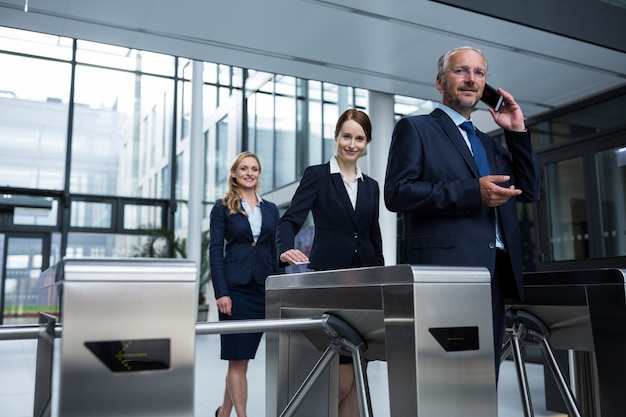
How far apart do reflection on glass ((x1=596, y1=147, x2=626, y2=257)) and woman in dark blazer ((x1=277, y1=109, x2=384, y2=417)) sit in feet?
12.9

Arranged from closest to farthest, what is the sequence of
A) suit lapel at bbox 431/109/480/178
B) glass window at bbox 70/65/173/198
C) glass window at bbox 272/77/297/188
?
suit lapel at bbox 431/109/480/178, glass window at bbox 70/65/173/198, glass window at bbox 272/77/297/188

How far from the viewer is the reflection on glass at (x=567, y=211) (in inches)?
225

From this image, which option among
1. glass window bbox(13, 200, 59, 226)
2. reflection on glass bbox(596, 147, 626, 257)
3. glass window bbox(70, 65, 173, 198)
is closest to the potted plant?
glass window bbox(70, 65, 173, 198)

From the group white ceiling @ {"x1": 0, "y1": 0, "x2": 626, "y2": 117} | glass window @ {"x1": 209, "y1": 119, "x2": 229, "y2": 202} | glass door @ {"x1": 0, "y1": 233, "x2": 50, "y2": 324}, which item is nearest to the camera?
white ceiling @ {"x1": 0, "y1": 0, "x2": 626, "y2": 117}

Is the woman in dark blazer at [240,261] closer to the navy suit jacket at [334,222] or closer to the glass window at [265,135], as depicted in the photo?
the navy suit jacket at [334,222]

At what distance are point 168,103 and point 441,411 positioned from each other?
12652 millimetres

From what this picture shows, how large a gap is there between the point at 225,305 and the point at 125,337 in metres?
1.82

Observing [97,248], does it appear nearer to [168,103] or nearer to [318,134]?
[168,103]

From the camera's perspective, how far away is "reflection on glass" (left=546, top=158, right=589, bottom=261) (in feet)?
18.7

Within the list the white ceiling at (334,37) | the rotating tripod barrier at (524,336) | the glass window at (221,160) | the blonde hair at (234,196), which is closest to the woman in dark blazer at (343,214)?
the rotating tripod barrier at (524,336)

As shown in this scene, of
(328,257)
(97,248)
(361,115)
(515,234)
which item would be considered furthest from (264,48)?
(97,248)

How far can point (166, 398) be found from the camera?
994mm

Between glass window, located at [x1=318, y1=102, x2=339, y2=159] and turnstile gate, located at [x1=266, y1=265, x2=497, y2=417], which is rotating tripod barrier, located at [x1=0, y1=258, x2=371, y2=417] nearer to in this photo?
turnstile gate, located at [x1=266, y1=265, x2=497, y2=417]

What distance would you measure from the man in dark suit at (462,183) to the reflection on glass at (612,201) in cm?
424
